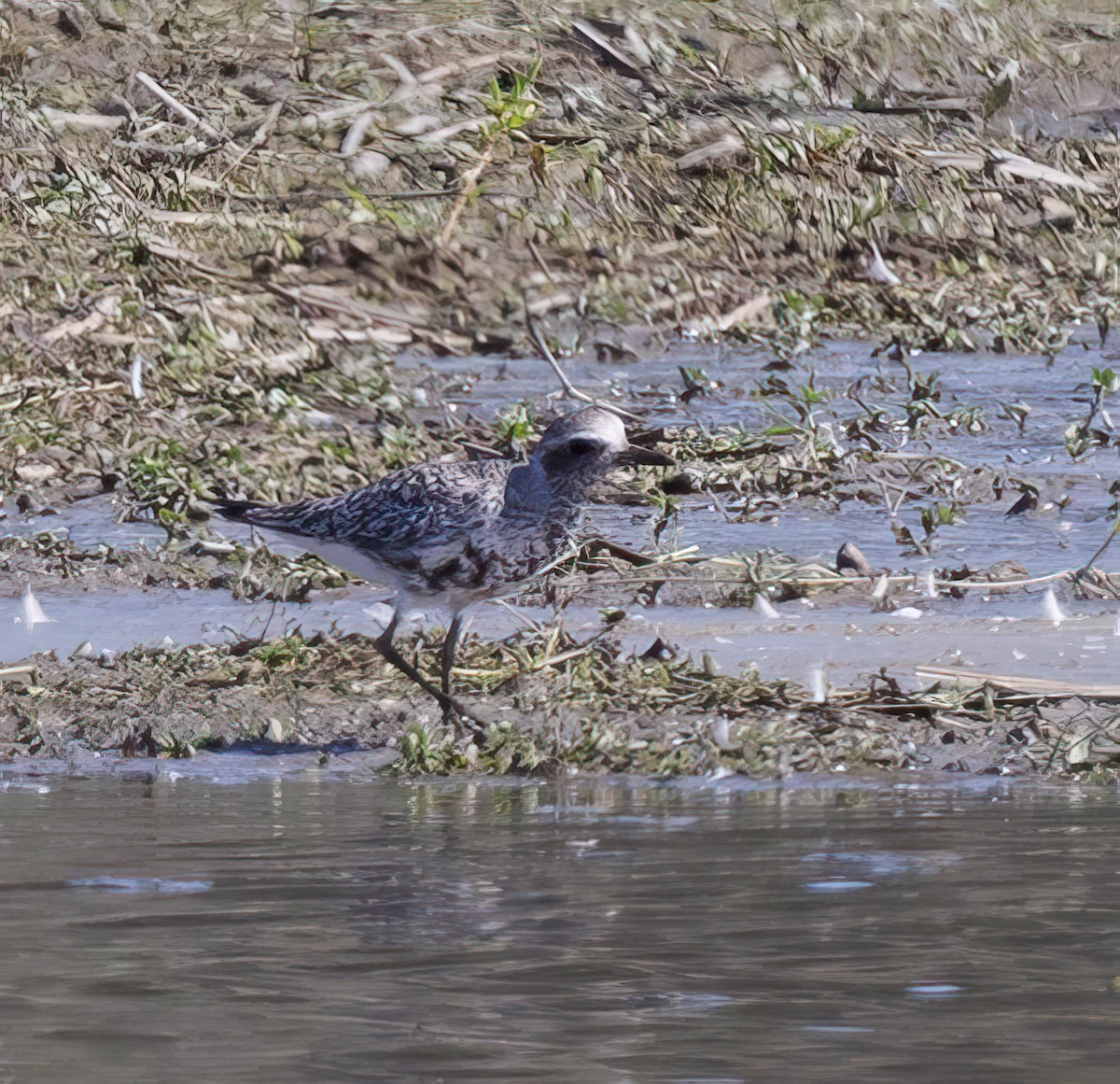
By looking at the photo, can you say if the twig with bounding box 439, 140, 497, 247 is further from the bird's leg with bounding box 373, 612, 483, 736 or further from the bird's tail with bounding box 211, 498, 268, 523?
the bird's leg with bounding box 373, 612, 483, 736

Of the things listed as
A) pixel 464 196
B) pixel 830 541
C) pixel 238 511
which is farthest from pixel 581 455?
pixel 464 196

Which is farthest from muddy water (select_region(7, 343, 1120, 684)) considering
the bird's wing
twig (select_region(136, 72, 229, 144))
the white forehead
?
twig (select_region(136, 72, 229, 144))

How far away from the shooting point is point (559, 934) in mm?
4199

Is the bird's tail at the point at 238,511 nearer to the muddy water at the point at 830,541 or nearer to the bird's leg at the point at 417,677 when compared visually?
the muddy water at the point at 830,541

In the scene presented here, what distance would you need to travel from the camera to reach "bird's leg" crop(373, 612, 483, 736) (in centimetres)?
643

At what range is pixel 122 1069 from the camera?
131 inches

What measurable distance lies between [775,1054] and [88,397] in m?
8.32

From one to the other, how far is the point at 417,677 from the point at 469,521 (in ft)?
1.73

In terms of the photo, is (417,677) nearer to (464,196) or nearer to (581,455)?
(581,455)

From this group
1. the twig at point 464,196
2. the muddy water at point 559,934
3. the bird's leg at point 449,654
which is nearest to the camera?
the muddy water at point 559,934

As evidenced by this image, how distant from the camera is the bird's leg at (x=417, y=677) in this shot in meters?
6.43

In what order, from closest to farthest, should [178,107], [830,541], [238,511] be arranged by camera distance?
[238,511] → [830,541] → [178,107]

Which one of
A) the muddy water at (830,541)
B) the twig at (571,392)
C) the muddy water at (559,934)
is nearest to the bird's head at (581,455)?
the muddy water at (830,541)

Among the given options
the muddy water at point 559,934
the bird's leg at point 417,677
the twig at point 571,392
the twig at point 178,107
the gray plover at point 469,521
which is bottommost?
the muddy water at point 559,934
